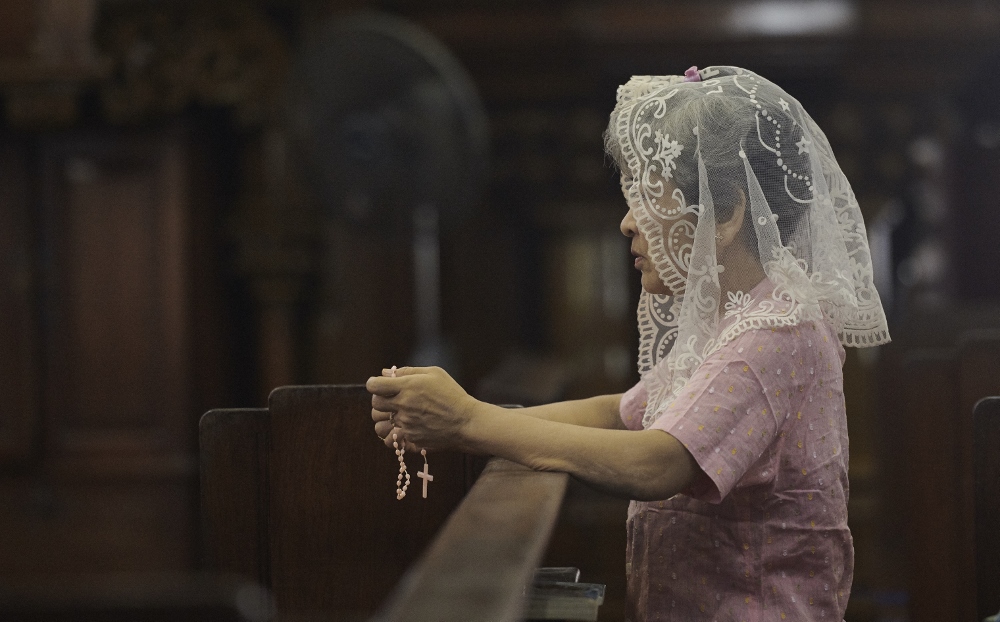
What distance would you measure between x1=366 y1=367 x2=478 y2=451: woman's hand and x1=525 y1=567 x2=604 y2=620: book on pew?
0.83 ft

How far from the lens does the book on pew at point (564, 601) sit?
1.77 metres

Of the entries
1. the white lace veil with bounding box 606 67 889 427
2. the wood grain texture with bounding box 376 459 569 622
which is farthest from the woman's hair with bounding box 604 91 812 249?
the wood grain texture with bounding box 376 459 569 622

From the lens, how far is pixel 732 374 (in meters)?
1.84

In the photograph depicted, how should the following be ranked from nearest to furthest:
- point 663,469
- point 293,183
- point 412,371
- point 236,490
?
point 663,469 → point 412,371 → point 236,490 → point 293,183

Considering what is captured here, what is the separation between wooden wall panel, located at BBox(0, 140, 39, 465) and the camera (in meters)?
5.21

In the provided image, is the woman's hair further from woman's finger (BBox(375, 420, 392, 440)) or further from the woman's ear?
woman's finger (BBox(375, 420, 392, 440))

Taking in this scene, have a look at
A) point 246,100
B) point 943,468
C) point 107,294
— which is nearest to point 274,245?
point 246,100

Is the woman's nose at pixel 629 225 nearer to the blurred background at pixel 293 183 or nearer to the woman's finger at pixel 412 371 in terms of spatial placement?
the woman's finger at pixel 412 371

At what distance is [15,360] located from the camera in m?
5.22

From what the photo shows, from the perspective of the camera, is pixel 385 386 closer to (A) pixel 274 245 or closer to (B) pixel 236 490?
(B) pixel 236 490

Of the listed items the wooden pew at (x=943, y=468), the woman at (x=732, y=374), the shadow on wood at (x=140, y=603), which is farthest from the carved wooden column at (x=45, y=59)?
the shadow on wood at (x=140, y=603)

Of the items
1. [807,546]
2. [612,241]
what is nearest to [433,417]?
[807,546]

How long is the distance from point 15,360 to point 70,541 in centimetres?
79

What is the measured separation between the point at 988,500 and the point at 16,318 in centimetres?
412
